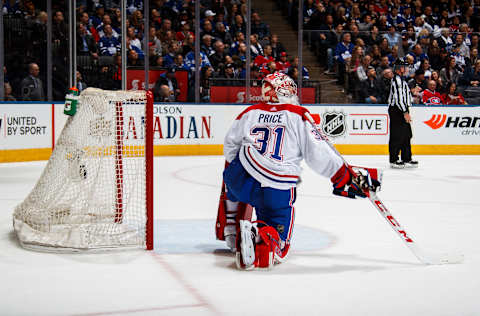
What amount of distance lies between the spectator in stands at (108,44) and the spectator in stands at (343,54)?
11.4 feet

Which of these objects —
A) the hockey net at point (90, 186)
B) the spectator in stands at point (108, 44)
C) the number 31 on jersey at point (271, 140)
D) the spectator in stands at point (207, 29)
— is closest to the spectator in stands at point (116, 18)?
the spectator in stands at point (108, 44)

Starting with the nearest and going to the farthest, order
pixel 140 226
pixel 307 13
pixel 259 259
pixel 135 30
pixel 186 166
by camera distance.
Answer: pixel 259 259
pixel 140 226
pixel 186 166
pixel 135 30
pixel 307 13

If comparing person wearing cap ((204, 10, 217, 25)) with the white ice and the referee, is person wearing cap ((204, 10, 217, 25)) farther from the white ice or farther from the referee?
the white ice

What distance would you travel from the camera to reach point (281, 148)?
134 inches

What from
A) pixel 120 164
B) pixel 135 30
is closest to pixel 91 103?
pixel 120 164

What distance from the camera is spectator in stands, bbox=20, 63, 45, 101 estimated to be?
8672 millimetres

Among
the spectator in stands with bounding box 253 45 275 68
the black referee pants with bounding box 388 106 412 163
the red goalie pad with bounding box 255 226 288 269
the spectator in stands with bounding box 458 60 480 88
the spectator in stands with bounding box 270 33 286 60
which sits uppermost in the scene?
the spectator in stands with bounding box 270 33 286 60

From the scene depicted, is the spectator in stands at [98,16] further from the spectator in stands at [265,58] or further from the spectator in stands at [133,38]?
the spectator in stands at [265,58]

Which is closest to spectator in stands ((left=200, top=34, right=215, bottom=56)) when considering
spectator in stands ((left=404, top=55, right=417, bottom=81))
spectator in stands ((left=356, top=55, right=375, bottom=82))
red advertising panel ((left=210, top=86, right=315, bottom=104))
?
red advertising panel ((left=210, top=86, right=315, bottom=104))

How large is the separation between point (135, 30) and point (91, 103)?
6182mm

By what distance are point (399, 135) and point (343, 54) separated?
8.02 feet

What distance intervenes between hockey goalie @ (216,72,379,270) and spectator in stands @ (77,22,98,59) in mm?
6339

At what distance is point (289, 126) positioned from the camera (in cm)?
342

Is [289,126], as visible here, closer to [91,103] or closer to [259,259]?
[259,259]
